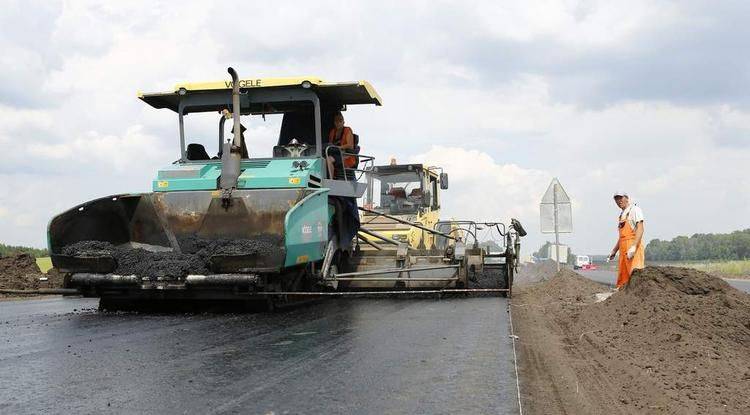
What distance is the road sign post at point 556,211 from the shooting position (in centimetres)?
1672

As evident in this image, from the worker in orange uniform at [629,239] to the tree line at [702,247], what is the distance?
6302 cm

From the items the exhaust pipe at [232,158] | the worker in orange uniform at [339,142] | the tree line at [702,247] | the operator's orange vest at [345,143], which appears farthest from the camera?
the tree line at [702,247]

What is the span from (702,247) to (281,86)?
266 ft

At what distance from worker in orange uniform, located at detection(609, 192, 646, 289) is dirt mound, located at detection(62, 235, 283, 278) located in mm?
4742

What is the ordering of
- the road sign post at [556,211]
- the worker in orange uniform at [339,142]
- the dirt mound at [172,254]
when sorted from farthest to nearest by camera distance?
1. the road sign post at [556,211]
2. the worker in orange uniform at [339,142]
3. the dirt mound at [172,254]

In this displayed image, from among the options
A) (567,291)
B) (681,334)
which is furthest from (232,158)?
(567,291)

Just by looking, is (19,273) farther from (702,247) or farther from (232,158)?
(702,247)

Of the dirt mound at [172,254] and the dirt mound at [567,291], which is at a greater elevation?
the dirt mound at [172,254]

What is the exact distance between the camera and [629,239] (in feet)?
30.7

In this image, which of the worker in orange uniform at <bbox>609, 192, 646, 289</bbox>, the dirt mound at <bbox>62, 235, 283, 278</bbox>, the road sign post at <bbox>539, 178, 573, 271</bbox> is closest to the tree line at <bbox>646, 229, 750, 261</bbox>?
the road sign post at <bbox>539, 178, 573, 271</bbox>

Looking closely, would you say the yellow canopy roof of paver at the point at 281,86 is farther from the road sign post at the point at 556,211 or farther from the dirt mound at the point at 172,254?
the road sign post at the point at 556,211

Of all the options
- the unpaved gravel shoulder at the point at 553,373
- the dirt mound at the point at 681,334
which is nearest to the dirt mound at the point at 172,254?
the unpaved gravel shoulder at the point at 553,373

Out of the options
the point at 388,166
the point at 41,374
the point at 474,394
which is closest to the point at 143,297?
the point at 41,374

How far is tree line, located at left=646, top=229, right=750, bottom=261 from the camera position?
72.1 m
